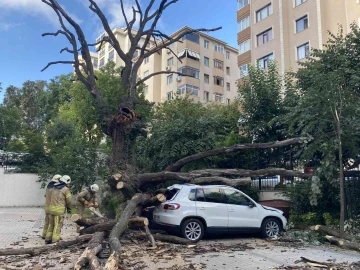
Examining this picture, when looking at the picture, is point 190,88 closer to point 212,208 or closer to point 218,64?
point 218,64

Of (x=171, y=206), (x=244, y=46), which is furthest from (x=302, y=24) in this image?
(x=171, y=206)

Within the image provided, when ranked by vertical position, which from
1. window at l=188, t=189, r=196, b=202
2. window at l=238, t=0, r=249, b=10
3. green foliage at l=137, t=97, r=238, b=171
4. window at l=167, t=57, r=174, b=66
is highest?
window at l=238, t=0, r=249, b=10

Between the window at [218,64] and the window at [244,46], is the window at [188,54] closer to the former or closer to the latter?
the window at [218,64]

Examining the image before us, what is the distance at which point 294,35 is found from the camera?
28.9m

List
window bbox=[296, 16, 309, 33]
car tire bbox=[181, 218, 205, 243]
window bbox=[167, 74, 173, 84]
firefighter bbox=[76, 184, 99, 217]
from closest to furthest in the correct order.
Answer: car tire bbox=[181, 218, 205, 243], firefighter bbox=[76, 184, 99, 217], window bbox=[296, 16, 309, 33], window bbox=[167, 74, 173, 84]

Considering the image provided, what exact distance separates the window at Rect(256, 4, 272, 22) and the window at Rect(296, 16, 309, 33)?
10.1ft

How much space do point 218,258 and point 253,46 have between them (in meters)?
27.2

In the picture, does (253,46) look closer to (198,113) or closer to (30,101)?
(198,113)

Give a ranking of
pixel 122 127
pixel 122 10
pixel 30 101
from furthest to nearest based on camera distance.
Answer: pixel 30 101, pixel 122 10, pixel 122 127

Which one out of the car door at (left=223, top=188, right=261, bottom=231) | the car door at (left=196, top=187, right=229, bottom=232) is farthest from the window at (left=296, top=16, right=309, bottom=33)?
the car door at (left=196, top=187, right=229, bottom=232)

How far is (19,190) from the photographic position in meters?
21.4

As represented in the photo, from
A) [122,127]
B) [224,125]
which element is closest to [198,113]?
[224,125]

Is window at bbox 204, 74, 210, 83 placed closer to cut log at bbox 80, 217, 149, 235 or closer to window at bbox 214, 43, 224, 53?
window at bbox 214, 43, 224, 53

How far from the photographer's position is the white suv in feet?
32.4
